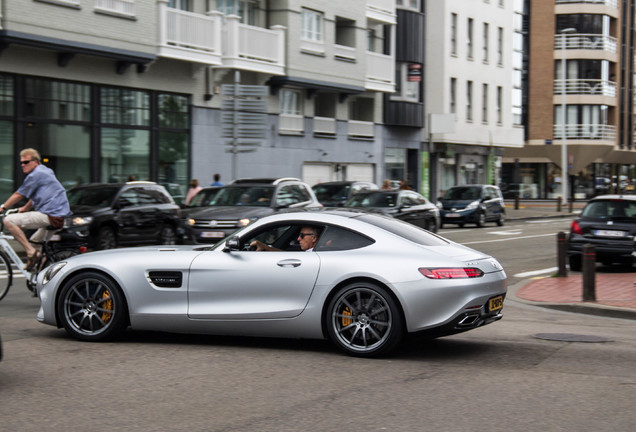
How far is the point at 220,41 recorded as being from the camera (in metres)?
29.5

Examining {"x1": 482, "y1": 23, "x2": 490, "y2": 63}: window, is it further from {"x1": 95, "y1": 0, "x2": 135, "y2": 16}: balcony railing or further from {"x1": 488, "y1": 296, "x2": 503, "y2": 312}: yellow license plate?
{"x1": 488, "y1": 296, "x2": 503, "y2": 312}: yellow license plate

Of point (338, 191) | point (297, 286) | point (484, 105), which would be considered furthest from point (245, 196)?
→ point (484, 105)

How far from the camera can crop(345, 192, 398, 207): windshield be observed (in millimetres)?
24547

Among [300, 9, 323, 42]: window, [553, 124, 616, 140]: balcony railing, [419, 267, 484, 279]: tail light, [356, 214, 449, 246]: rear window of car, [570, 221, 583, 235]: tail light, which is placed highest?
[300, 9, 323, 42]: window

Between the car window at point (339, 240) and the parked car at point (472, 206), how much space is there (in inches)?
1013

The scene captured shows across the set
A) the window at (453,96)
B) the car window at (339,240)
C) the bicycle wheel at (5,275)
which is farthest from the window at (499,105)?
the car window at (339,240)

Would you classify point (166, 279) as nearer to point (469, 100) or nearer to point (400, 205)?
point (400, 205)

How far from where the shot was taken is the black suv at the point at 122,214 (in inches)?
735

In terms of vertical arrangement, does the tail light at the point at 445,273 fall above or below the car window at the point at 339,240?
below

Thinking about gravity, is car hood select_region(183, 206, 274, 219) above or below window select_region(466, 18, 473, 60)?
below

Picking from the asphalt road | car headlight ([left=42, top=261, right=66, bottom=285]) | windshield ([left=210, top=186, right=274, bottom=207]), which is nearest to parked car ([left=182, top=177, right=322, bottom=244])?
windshield ([left=210, top=186, right=274, bottom=207])

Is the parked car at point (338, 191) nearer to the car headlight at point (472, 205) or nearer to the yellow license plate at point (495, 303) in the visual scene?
→ the car headlight at point (472, 205)

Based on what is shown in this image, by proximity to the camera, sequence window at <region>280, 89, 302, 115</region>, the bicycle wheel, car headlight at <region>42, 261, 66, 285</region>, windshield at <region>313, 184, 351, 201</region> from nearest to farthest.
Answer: car headlight at <region>42, 261, 66, 285</region>, the bicycle wheel, windshield at <region>313, 184, 351, 201</region>, window at <region>280, 89, 302, 115</region>

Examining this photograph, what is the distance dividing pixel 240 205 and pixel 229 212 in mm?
809
